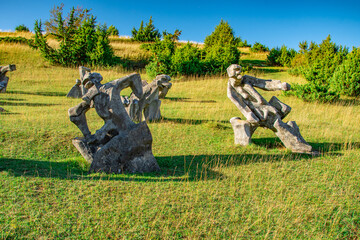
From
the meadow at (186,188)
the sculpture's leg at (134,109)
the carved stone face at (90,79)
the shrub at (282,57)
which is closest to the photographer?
the meadow at (186,188)

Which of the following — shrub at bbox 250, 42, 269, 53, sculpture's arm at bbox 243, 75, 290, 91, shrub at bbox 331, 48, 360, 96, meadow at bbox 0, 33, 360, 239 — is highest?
shrub at bbox 250, 42, 269, 53

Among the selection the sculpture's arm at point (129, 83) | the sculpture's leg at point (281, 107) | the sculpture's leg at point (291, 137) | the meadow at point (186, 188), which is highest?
the sculpture's arm at point (129, 83)

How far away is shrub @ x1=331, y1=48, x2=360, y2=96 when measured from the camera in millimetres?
15852

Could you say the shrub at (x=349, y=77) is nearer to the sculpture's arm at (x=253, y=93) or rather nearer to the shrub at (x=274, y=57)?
the sculpture's arm at (x=253, y=93)

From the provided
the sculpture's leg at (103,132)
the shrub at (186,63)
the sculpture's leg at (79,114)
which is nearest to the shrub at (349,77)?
the shrub at (186,63)

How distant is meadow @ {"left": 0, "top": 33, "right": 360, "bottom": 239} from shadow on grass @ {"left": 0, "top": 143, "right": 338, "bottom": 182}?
22mm

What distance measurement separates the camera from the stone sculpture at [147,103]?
10.2m

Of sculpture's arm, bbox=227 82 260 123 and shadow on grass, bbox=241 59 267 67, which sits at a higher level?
shadow on grass, bbox=241 59 267 67

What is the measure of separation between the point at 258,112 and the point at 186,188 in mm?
3491

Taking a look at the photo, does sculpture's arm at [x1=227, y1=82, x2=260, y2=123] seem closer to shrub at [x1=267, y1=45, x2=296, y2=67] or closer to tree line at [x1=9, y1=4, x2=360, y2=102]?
tree line at [x1=9, y1=4, x2=360, y2=102]

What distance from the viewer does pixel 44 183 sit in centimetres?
493

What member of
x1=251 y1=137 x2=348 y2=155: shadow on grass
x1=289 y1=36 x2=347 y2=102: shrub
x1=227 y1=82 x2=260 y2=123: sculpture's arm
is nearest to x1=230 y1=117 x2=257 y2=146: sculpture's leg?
x1=227 y1=82 x2=260 y2=123: sculpture's arm

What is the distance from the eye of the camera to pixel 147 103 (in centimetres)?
1048

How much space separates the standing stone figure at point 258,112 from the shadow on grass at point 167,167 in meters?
0.44
